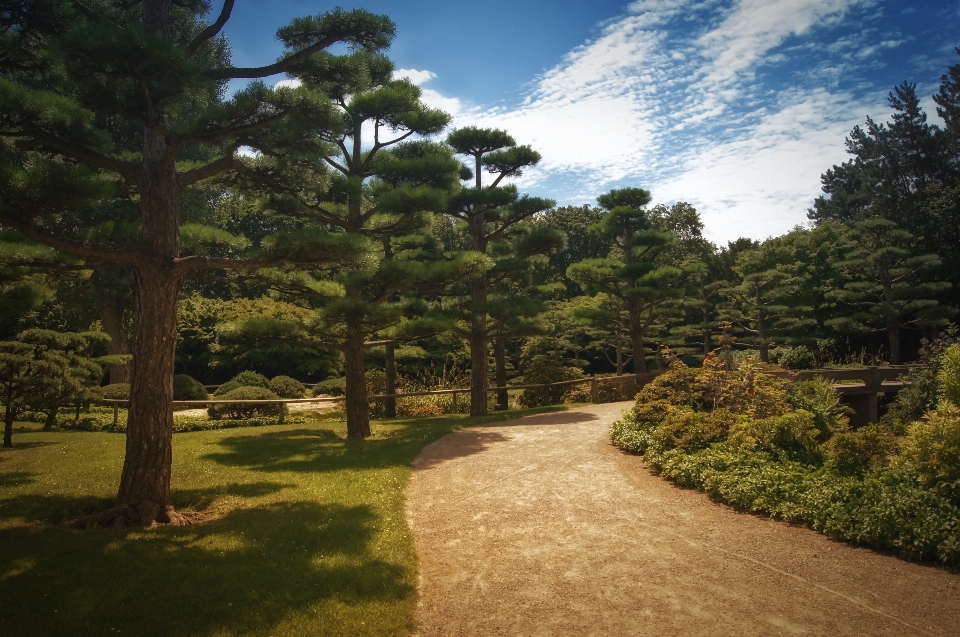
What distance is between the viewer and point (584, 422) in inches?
498

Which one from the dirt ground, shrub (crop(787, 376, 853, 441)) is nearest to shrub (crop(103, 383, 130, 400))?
the dirt ground

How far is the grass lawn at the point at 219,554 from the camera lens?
13.0 feet

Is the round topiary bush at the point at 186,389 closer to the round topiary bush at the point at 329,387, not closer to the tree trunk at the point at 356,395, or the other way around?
the round topiary bush at the point at 329,387

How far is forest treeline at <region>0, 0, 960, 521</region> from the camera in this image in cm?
609

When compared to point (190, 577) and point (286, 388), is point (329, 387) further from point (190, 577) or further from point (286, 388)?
point (190, 577)

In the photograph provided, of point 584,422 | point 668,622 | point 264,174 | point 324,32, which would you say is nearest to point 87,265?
point 264,174

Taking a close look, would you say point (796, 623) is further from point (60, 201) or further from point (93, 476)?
point (93, 476)

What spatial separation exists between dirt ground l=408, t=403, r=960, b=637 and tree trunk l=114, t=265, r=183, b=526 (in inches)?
106

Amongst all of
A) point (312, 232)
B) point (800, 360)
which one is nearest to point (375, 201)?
point (312, 232)

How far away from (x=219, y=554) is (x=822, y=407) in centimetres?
870

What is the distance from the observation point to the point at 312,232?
6.86 metres

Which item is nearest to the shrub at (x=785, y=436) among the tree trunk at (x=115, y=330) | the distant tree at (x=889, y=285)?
the distant tree at (x=889, y=285)

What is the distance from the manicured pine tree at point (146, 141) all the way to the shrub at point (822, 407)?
7.31 meters

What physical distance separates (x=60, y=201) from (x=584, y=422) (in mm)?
10039
